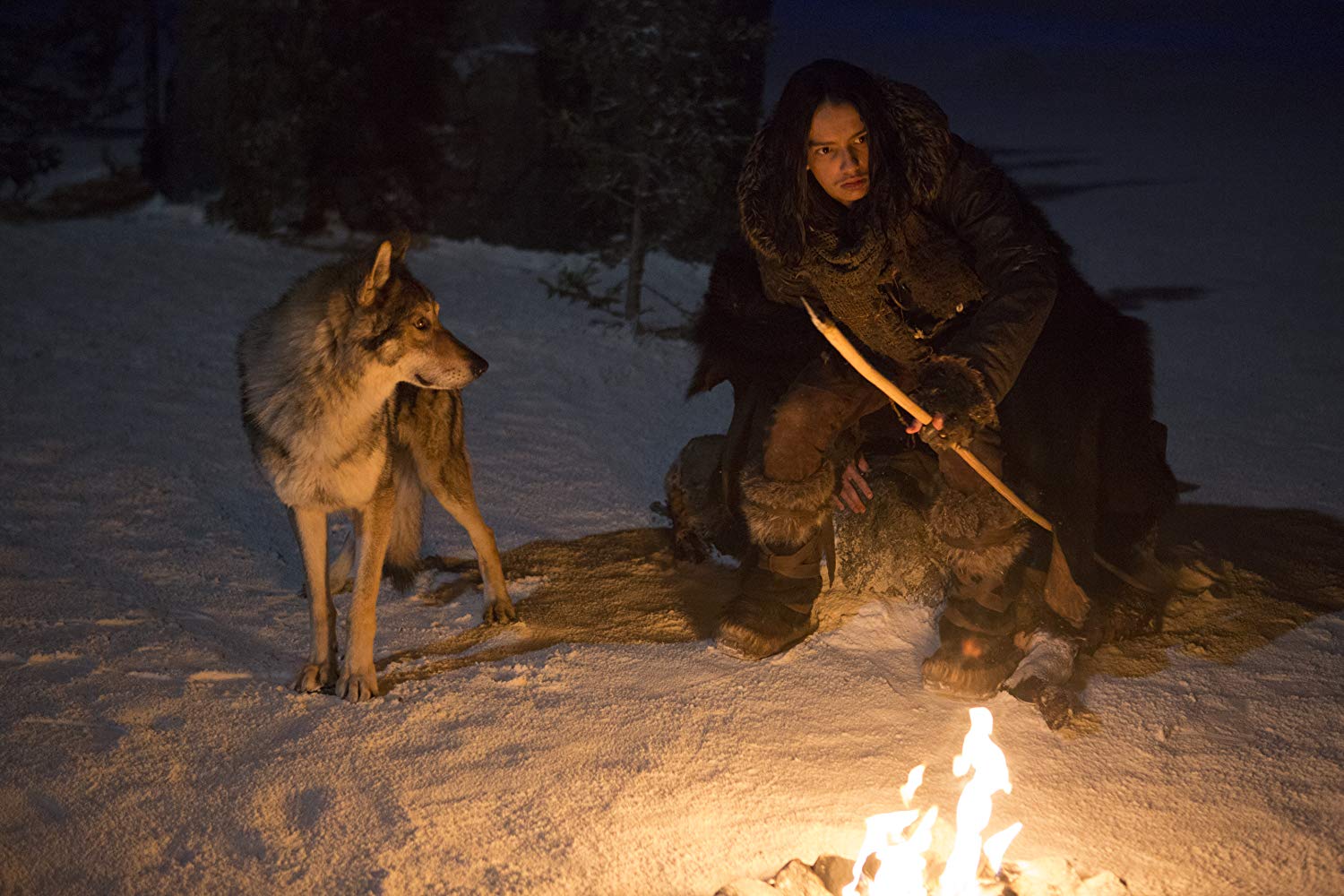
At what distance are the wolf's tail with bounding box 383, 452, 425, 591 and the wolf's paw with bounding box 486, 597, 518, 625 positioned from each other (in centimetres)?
52

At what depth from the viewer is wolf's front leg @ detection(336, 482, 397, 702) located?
4.28 meters

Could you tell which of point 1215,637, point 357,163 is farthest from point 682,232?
point 1215,637

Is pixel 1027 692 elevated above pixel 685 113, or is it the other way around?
pixel 685 113

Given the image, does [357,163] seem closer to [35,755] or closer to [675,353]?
[675,353]

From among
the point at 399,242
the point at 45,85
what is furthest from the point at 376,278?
the point at 45,85

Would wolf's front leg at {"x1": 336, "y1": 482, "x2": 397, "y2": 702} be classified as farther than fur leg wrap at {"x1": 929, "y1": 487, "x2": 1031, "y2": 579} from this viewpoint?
Result: No

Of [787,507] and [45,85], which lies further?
[45,85]

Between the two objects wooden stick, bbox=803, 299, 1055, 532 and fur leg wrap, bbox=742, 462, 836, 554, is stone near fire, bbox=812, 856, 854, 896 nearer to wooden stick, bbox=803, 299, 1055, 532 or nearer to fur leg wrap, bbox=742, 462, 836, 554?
wooden stick, bbox=803, 299, 1055, 532

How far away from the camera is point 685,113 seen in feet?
35.0

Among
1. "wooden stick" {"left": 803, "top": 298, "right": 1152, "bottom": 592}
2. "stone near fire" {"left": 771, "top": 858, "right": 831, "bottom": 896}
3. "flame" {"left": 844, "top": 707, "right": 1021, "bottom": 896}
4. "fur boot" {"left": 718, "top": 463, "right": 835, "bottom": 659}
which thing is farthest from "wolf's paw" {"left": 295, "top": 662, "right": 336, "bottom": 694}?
"wooden stick" {"left": 803, "top": 298, "right": 1152, "bottom": 592}

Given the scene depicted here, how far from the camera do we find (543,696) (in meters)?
4.31

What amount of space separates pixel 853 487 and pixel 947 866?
7.58 ft

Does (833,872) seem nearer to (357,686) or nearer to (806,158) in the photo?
(357,686)

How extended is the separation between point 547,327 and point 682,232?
2.05 metres
